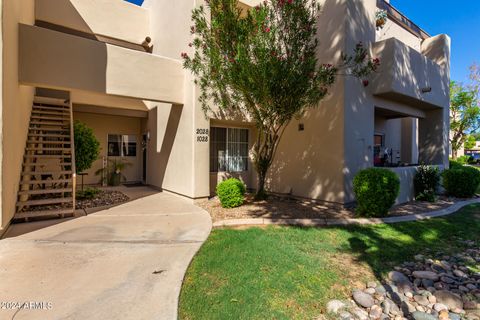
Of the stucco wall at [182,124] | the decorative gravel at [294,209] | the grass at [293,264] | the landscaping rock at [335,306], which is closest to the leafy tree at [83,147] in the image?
the stucco wall at [182,124]

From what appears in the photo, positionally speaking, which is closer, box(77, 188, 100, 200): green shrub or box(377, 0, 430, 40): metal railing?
box(77, 188, 100, 200): green shrub

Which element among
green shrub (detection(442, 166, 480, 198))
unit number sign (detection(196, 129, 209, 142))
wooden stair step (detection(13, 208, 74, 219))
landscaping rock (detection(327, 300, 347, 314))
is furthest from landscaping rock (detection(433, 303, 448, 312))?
green shrub (detection(442, 166, 480, 198))

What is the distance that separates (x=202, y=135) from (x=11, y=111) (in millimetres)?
4822

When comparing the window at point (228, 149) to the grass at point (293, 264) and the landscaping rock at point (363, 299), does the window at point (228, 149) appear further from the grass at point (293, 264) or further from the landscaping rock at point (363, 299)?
the landscaping rock at point (363, 299)

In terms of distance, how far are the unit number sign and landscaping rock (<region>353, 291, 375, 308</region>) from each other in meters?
6.35

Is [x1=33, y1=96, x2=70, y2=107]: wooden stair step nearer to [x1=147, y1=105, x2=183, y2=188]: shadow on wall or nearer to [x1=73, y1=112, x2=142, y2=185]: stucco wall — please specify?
[x1=73, y1=112, x2=142, y2=185]: stucco wall

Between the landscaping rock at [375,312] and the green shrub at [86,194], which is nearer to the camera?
the landscaping rock at [375,312]

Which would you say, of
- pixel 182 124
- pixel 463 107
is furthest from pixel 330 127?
pixel 463 107

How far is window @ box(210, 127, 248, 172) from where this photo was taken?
33.1 feet

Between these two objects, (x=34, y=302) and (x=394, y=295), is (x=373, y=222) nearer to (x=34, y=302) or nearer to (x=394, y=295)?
(x=394, y=295)

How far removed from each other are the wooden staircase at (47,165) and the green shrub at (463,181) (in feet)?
44.7

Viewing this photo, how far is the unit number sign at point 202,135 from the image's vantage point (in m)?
8.35

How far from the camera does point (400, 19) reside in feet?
44.7

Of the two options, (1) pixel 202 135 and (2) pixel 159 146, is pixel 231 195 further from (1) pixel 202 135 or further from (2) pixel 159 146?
(2) pixel 159 146
